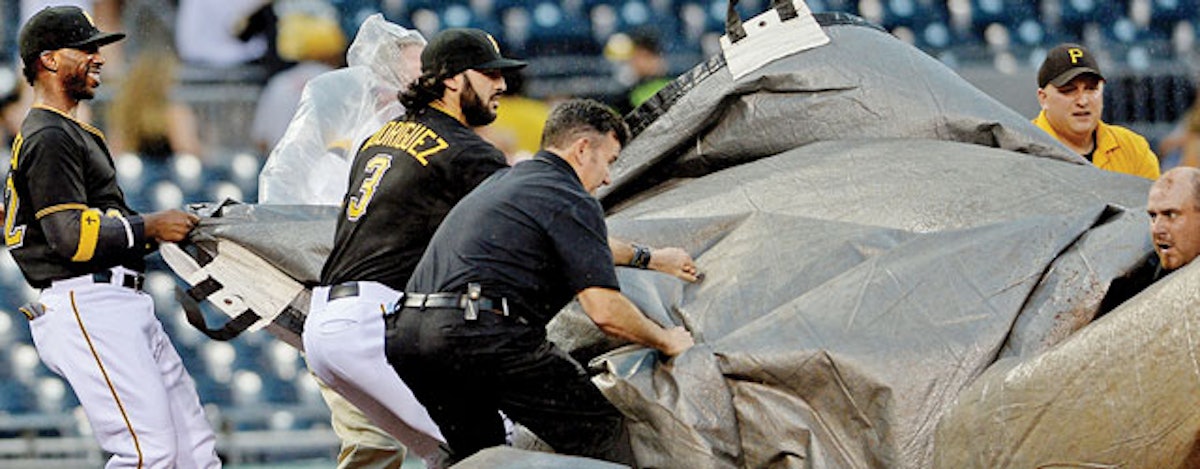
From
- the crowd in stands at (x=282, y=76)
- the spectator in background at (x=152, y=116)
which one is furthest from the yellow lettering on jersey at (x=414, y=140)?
the spectator in background at (x=152, y=116)

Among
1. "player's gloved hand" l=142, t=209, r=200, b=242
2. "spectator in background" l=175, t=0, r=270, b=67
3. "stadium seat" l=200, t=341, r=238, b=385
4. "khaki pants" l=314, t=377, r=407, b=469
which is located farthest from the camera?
"spectator in background" l=175, t=0, r=270, b=67

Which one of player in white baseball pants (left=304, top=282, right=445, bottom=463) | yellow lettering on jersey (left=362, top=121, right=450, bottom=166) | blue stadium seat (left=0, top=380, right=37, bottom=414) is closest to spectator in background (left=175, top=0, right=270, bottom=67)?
blue stadium seat (left=0, top=380, right=37, bottom=414)

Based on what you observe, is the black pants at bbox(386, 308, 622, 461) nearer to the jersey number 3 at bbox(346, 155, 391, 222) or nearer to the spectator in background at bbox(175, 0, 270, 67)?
the jersey number 3 at bbox(346, 155, 391, 222)

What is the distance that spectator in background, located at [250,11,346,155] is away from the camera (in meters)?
9.44

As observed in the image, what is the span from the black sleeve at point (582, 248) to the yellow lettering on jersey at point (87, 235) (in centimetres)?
130

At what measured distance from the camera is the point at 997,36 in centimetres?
1108

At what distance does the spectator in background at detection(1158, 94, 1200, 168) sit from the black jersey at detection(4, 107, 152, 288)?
254 inches

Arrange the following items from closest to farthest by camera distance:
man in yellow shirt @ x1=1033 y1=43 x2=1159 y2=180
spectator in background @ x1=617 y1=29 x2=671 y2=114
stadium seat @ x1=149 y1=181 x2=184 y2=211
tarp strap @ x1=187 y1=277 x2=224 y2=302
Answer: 1. tarp strap @ x1=187 y1=277 x2=224 y2=302
2. man in yellow shirt @ x1=1033 y1=43 x2=1159 y2=180
3. stadium seat @ x1=149 y1=181 x2=184 y2=211
4. spectator in background @ x1=617 y1=29 x2=671 y2=114

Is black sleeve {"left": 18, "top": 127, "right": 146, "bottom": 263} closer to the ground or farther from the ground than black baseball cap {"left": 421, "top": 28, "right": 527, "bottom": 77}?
closer to the ground

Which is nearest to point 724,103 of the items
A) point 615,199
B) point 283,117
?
point 615,199

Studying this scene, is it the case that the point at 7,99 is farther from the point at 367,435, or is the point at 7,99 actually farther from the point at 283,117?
the point at 367,435

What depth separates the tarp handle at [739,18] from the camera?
553 cm

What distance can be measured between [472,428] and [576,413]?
0.29m

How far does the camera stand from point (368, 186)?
186 inches
